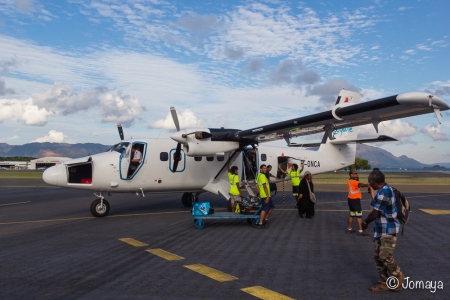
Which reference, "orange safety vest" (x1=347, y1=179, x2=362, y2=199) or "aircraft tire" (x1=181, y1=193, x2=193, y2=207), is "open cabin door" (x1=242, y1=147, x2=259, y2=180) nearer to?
"aircraft tire" (x1=181, y1=193, x2=193, y2=207)

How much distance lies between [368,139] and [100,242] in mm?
12331

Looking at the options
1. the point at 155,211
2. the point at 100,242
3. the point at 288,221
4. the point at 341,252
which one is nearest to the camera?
the point at 341,252

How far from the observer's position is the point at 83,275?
21.8ft

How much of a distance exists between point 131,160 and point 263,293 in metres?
10.0

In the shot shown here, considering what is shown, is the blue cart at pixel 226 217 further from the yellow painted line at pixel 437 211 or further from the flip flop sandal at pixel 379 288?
the yellow painted line at pixel 437 211

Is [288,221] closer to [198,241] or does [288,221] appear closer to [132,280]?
[198,241]

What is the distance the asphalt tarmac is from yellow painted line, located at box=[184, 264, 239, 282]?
0.02m

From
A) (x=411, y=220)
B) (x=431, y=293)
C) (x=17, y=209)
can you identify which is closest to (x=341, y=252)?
(x=431, y=293)

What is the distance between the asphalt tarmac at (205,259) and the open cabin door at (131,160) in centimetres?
183

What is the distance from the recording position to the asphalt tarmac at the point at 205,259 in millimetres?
5793

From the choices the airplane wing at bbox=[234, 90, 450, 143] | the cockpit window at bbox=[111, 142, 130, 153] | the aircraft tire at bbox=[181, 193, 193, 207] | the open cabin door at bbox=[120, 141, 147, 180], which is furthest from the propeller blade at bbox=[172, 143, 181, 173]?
the aircraft tire at bbox=[181, 193, 193, 207]

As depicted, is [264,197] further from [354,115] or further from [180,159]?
[180,159]

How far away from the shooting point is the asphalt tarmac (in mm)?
5793

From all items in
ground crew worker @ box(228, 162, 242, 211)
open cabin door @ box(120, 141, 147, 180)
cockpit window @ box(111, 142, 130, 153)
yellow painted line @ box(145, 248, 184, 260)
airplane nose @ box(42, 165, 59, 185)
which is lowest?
yellow painted line @ box(145, 248, 184, 260)
